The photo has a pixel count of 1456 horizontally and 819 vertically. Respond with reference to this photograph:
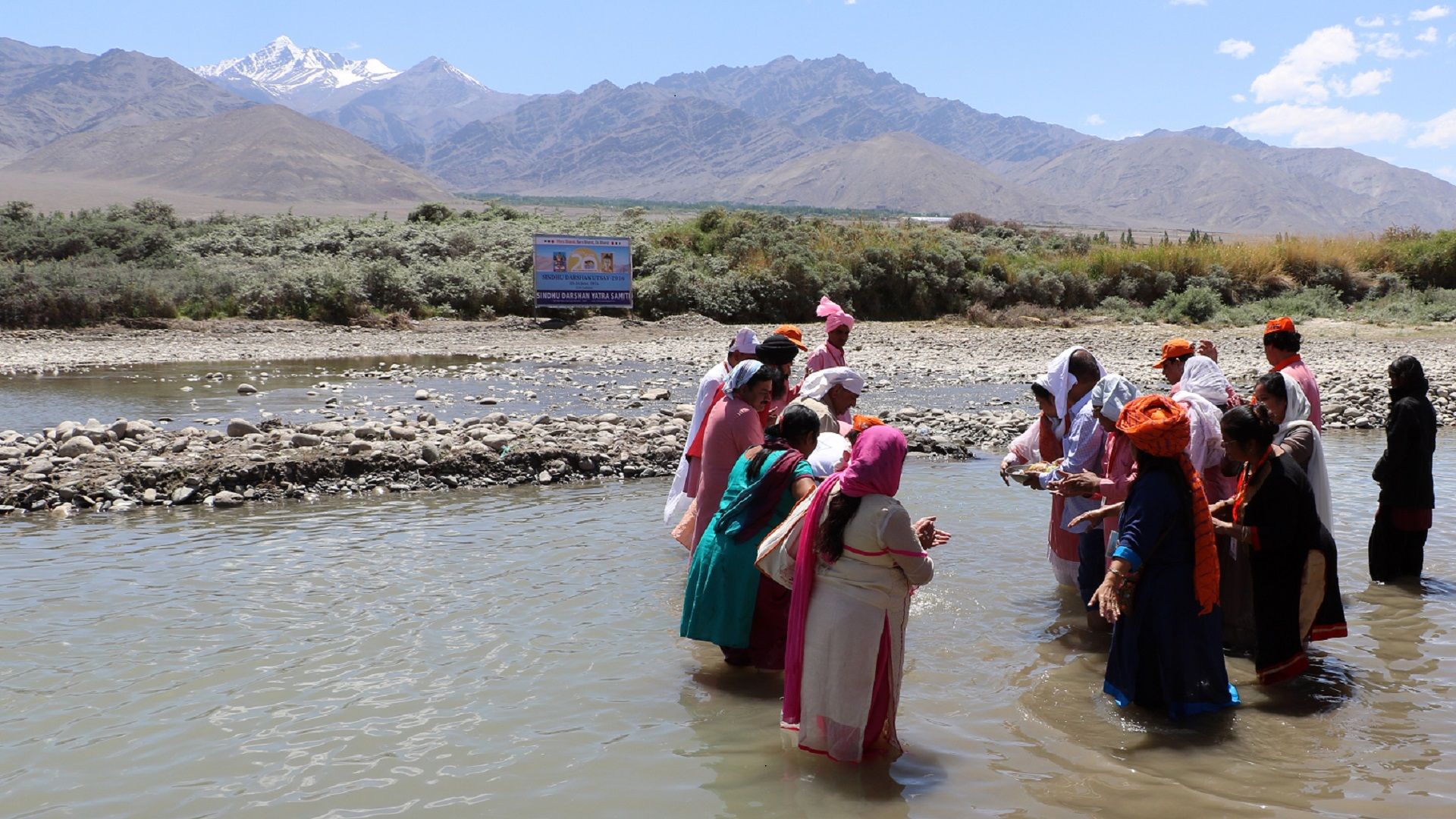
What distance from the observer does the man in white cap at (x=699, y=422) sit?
6.50 m

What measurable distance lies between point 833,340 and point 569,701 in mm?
3150

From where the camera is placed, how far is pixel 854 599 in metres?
3.88

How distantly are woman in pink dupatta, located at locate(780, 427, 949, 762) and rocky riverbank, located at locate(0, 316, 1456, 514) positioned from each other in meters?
6.38

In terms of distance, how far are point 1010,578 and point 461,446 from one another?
211 inches

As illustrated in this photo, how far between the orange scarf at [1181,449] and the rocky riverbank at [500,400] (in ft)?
22.1

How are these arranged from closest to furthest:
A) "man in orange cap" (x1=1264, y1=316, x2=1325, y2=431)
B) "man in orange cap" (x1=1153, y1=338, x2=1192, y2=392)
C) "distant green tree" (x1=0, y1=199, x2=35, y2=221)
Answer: "man in orange cap" (x1=1264, y1=316, x2=1325, y2=431)
"man in orange cap" (x1=1153, y1=338, x2=1192, y2=392)
"distant green tree" (x1=0, y1=199, x2=35, y2=221)

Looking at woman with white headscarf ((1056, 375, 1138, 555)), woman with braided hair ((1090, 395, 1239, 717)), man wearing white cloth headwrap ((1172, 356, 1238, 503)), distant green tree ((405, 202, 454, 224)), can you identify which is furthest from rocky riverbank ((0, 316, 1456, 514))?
distant green tree ((405, 202, 454, 224))

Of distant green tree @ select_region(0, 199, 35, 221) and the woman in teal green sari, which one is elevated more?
distant green tree @ select_region(0, 199, 35, 221)

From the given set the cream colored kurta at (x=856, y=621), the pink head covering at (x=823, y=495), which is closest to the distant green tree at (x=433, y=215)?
the pink head covering at (x=823, y=495)

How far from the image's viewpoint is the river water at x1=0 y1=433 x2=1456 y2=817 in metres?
4.07

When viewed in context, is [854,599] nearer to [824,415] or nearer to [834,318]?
[824,415]

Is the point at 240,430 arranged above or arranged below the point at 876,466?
below

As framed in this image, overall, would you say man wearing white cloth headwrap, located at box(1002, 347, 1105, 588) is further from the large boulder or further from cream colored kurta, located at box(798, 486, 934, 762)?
the large boulder

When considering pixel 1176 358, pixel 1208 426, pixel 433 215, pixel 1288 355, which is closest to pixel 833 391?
pixel 1208 426
